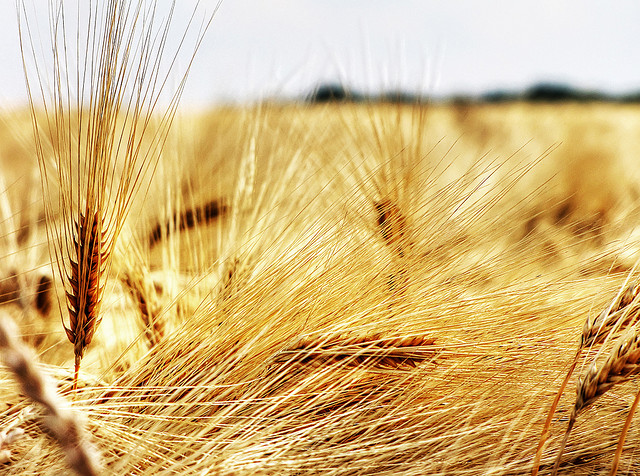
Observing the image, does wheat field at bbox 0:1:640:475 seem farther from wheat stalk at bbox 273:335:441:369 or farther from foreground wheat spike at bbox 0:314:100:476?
foreground wheat spike at bbox 0:314:100:476

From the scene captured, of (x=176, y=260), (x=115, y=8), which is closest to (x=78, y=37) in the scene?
(x=115, y=8)

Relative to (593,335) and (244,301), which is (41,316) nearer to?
(244,301)

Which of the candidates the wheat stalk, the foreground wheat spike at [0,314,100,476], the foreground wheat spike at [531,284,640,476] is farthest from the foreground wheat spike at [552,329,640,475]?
the foreground wheat spike at [0,314,100,476]

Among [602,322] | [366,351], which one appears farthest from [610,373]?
[366,351]

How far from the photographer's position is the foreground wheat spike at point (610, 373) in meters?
0.36

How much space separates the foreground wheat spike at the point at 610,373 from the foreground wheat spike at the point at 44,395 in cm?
31

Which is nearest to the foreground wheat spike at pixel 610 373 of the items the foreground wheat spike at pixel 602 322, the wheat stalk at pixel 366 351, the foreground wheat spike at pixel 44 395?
the foreground wheat spike at pixel 602 322

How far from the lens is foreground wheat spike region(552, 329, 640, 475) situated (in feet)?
1.20

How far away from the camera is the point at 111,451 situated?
447 mm

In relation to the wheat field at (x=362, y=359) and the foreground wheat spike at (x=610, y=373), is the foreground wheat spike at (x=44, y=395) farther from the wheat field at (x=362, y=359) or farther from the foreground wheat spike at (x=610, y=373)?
the foreground wheat spike at (x=610, y=373)

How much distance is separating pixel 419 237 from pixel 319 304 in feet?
0.40

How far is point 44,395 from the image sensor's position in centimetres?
20

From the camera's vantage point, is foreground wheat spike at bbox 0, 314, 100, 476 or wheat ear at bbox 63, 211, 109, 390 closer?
foreground wheat spike at bbox 0, 314, 100, 476

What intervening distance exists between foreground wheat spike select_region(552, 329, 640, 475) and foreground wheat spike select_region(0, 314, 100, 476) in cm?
31
